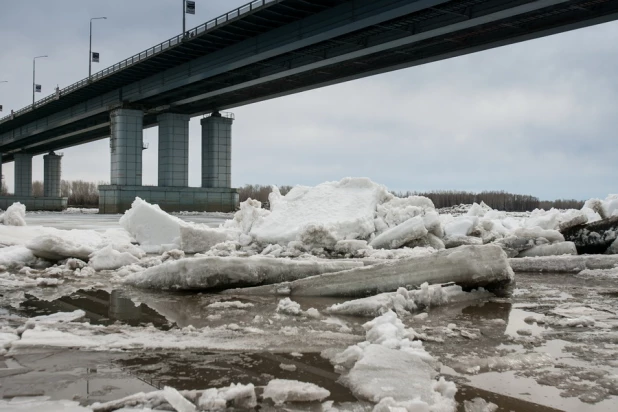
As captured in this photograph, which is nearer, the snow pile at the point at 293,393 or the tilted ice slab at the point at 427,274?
the snow pile at the point at 293,393

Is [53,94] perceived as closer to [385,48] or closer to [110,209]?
[110,209]

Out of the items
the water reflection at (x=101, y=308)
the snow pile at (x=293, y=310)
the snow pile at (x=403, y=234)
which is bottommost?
the water reflection at (x=101, y=308)

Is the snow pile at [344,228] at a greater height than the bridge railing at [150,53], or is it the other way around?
the bridge railing at [150,53]

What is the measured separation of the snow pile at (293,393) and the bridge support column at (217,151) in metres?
40.6

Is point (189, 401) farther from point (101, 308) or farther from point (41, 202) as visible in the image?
point (41, 202)

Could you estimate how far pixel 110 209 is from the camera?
39.0 metres

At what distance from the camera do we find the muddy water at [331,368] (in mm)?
3006

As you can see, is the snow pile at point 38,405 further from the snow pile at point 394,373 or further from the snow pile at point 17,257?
the snow pile at point 17,257

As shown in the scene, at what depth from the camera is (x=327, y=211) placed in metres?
11.3

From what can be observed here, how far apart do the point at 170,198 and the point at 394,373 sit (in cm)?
3877

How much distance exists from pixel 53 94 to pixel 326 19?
3368cm

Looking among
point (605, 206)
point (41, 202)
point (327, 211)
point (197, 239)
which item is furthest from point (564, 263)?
point (41, 202)

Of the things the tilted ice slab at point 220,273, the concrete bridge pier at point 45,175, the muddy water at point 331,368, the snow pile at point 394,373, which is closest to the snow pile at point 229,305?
the muddy water at point 331,368

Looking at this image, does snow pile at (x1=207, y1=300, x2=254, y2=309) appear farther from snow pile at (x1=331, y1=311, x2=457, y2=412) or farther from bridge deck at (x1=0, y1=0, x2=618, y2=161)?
bridge deck at (x1=0, y1=0, x2=618, y2=161)
